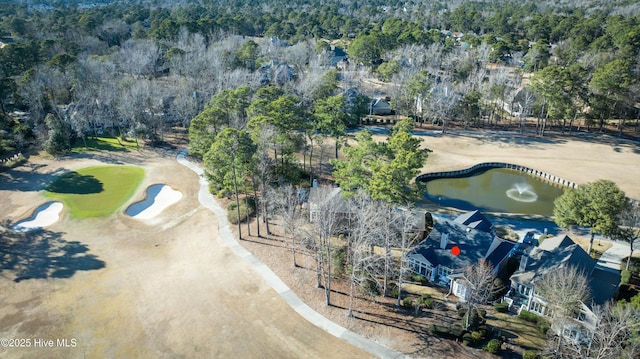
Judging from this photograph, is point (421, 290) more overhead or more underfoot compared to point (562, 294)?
more underfoot

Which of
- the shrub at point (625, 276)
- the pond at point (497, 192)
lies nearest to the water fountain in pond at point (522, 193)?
the pond at point (497, 192)

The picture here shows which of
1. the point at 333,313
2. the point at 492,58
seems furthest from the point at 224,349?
the point at 492,58

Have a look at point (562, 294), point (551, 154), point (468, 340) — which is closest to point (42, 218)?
point (468, 340)

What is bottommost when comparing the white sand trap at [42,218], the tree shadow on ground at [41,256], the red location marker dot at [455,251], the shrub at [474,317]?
the shrub at [474,317]

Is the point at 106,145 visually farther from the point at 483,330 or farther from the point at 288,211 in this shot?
the point at 483,330

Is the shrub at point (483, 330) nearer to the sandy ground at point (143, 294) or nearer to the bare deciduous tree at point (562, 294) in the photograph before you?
the sandy ground at point (143, 294)

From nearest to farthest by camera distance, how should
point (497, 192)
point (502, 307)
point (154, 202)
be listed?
point (502, 307), point (154, 202), point (497, 192)
